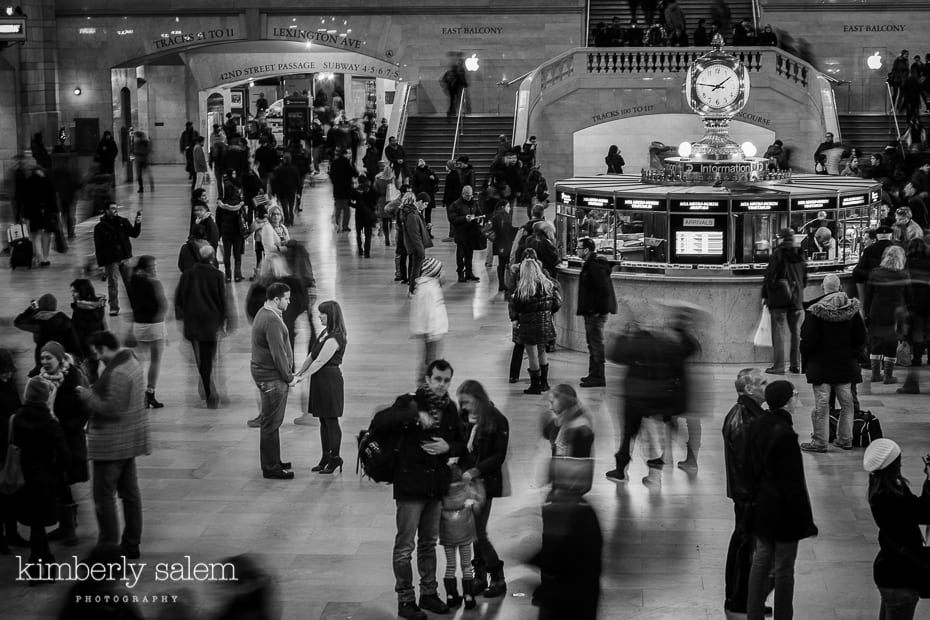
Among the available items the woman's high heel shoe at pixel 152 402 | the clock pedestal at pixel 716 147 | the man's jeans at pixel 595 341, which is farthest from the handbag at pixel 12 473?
the clock pedestal at pixel 716 147

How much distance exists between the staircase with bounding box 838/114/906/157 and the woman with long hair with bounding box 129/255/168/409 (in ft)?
77.0

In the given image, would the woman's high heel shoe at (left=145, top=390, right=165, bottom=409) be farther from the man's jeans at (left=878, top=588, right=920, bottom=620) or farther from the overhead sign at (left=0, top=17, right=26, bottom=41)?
the overhead sign at (left=0, top=17, right=26, bottom=41)

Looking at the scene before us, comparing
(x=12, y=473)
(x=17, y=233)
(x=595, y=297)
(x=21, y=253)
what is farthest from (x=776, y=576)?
(x=17, y=233)

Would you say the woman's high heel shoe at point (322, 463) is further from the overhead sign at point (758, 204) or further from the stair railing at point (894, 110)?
the stair railing at point (894, 110)

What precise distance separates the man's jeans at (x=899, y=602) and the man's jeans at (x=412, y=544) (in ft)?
8.92

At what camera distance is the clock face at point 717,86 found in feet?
60.2

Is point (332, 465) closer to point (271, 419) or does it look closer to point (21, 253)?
point (271, 419)

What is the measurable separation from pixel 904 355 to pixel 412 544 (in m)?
8.88

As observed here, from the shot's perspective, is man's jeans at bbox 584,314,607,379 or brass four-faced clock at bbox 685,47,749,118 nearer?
man's jeans at bbox 584,314,607,379

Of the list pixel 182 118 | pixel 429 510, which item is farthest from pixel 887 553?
pixel 182 118

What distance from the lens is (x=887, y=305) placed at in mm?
14523

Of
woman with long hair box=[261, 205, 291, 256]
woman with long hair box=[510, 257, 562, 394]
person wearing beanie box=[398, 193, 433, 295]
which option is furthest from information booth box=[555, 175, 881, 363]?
woman with long hair box=[261, 205, 291, 256]

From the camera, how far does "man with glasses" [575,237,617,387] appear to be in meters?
14.4

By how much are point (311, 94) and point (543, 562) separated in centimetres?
4176
